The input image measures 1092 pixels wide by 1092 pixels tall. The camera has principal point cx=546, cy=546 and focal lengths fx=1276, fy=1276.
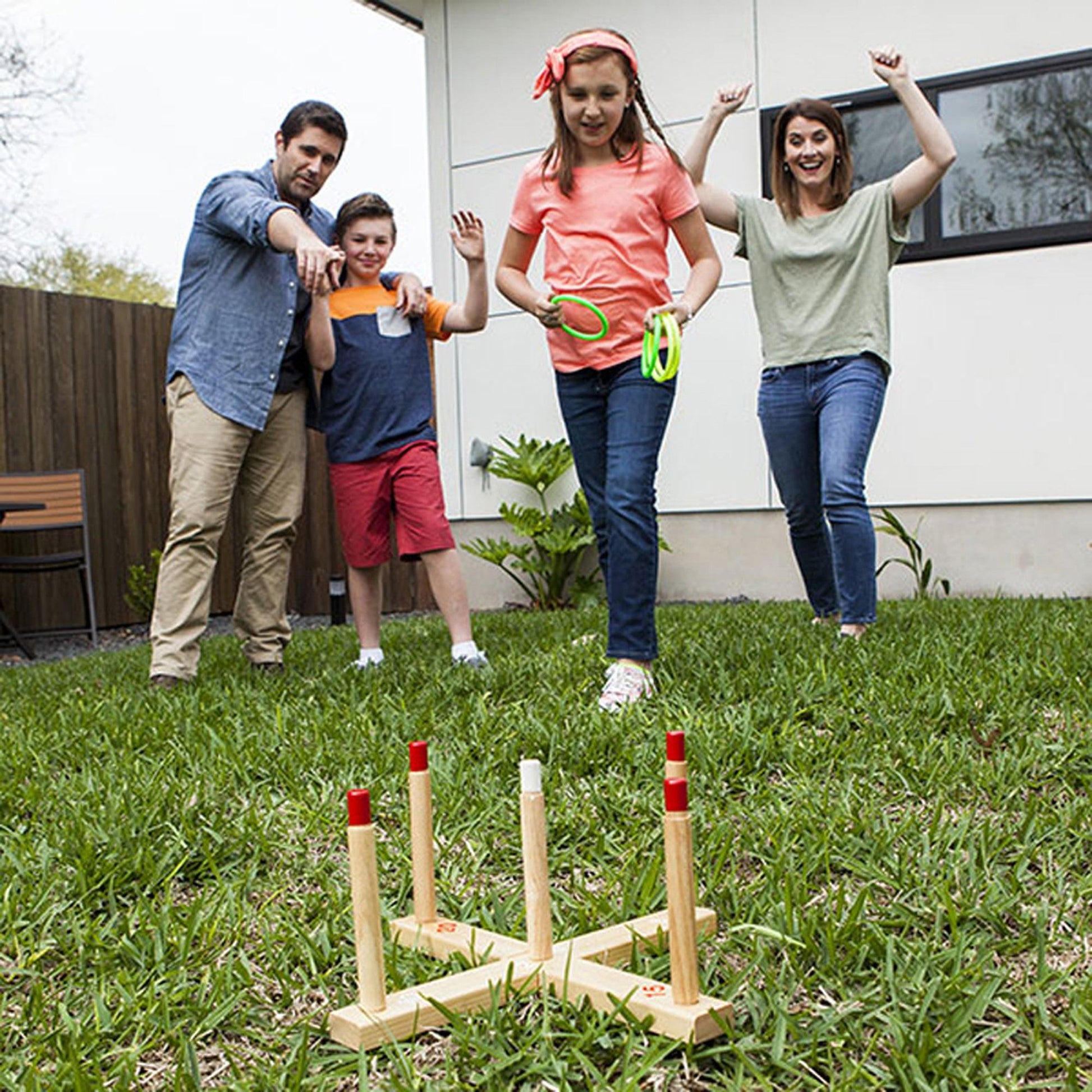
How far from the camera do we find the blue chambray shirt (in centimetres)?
428

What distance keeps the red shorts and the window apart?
12.0 ft

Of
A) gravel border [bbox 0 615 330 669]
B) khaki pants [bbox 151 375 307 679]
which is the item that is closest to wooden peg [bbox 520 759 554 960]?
khaki pants [bbox 151 375 307 679]

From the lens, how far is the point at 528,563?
25.4 feet

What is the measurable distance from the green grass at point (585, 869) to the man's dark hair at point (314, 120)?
1933 mm

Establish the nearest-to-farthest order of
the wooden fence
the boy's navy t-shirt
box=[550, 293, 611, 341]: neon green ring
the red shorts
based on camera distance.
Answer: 1. box=[550, 293, 611, 341]: neon green ring
2. the red shorts
3. the boy's navy t-shirt
4. the wooden fence

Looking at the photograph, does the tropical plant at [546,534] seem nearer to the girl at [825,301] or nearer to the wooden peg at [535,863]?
the girl at [825,301]

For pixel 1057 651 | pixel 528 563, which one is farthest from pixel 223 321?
pixel 528 563

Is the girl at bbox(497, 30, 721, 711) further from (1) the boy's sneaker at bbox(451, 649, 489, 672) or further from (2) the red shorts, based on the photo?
(2) the red shorts

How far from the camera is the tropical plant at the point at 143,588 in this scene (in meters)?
8.18

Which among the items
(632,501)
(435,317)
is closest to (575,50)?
(632,501)

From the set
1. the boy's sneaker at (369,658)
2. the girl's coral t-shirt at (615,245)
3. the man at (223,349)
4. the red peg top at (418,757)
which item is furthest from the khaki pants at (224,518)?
the red peg top at (418,757)

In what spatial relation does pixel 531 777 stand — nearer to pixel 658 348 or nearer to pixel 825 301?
pixel 658 348

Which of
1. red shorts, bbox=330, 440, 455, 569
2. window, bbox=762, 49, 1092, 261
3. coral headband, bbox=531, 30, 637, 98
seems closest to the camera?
coral headband, bbox=531, 30, 637, 98

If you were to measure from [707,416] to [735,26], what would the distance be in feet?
7.39
